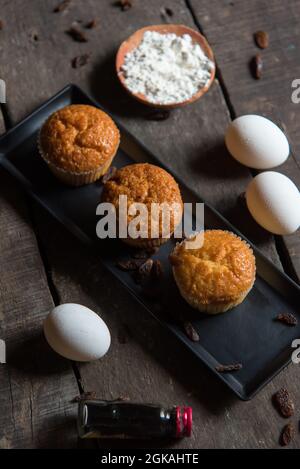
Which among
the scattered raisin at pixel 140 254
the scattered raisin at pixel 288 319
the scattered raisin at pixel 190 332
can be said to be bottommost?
the scattered raisin at pixel 288 319

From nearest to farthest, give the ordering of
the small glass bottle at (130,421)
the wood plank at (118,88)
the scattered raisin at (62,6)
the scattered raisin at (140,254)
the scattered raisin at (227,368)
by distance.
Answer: the small glass bottle at (130,421) < the scattered raisin at (227,368) < the scattered raisin at (140,254) < the wood plank at (118,88) < the scattered raisin at (62,6)

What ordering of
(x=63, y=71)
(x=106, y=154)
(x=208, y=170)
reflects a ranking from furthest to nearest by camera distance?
(x=63, y=71), (x=208, y=170), (x=106, y=154)

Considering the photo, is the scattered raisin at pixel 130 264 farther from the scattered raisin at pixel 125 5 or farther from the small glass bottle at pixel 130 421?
the scattered raisin at pixel 125 5

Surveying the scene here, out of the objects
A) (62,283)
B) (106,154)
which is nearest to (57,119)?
(106,154)

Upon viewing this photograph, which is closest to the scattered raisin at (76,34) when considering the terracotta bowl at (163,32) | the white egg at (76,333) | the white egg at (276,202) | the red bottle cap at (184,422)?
the terracotta bowl at (163,32)

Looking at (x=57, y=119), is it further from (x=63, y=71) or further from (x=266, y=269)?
(x=266, y=269)

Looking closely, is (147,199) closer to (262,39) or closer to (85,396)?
(85,396)

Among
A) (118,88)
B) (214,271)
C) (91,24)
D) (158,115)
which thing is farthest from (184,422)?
(91,24)

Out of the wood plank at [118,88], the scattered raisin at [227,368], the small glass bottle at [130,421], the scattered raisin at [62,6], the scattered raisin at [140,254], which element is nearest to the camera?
the small glass bottle at [130,421]
